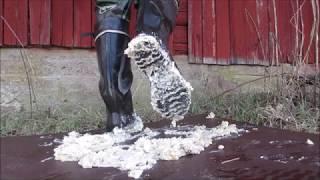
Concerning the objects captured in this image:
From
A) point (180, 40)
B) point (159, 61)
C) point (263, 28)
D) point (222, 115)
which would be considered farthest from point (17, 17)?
point (159, 61)

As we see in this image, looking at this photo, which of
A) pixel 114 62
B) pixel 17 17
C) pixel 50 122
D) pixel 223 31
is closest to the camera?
pixel 114 62

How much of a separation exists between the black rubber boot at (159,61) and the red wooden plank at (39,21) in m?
1.50

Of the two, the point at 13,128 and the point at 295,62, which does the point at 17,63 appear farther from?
the point at 295,62

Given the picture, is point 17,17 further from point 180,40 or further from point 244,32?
point 244,32

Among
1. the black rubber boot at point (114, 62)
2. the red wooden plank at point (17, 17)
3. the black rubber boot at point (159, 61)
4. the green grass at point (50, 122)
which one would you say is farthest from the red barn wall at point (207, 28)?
the black rubber boot at point (159, 61)

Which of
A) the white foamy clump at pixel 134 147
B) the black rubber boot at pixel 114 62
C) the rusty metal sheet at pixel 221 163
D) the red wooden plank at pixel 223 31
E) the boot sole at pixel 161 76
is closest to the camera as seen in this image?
the rusty metal sheet at pixel 221 163

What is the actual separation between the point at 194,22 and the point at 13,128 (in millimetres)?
1200

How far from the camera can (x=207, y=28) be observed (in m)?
3.22

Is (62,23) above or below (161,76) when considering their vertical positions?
above

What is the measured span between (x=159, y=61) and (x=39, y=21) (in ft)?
5.58

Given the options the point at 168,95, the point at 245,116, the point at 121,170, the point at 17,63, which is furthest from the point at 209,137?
the point at 17,63

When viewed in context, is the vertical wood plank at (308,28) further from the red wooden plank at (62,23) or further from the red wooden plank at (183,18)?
the red wooden plank at (62,23)

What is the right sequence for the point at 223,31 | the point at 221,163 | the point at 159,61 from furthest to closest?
the point at 223,31
the point at 159,61
the point at 221,163

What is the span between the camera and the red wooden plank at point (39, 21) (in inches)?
122
